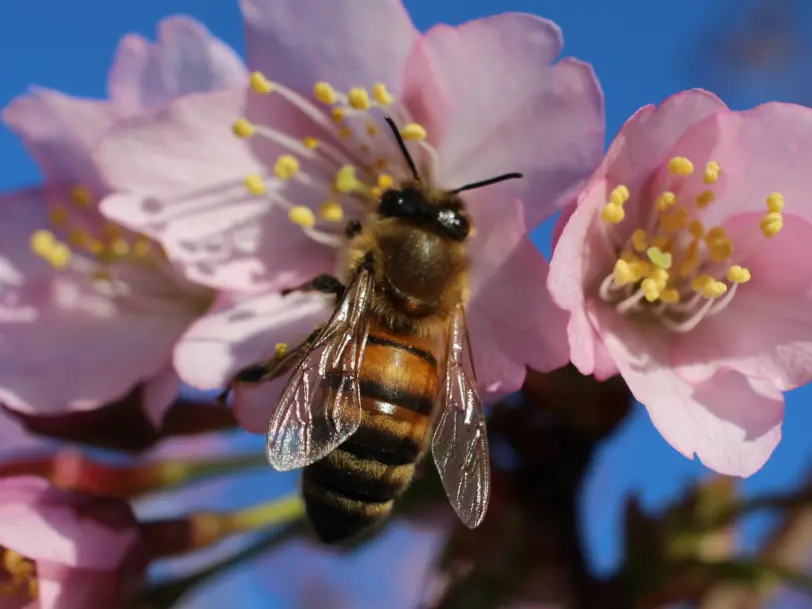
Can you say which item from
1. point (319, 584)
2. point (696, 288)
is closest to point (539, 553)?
point (696, 288)

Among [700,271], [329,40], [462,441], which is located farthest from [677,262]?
[329,40]

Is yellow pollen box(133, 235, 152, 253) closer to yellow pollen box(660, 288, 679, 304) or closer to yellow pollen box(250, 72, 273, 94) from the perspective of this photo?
yellow pollen box(250, 72, 273, 94)

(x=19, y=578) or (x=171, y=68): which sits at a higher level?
(x=171, y=68)

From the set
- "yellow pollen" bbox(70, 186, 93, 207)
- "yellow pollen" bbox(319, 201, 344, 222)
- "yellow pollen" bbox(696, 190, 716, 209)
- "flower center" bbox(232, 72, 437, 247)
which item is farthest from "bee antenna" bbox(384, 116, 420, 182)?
"yellow pollen" bbox(70, 186, 93, 207)

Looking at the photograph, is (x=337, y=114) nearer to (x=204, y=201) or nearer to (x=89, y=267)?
(x=204, y=201)

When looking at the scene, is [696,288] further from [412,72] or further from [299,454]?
[299,454]

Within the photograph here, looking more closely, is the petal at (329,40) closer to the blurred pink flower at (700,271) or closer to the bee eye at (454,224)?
the bee eye at (454,224)
